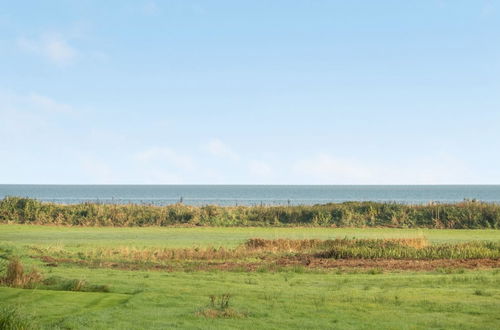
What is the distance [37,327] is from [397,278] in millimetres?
14543

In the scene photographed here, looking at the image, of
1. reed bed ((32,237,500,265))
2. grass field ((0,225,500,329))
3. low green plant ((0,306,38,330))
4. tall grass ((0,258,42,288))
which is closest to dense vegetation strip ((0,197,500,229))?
reed bed ((32,237,500,265))

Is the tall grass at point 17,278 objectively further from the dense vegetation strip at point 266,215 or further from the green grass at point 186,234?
the dense vegetation strip at point 266,215

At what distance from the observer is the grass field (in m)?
15.4

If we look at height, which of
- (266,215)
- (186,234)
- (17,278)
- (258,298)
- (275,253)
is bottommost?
(186,234)

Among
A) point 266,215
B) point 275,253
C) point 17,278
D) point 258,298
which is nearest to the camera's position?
point 258,298

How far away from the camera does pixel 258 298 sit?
1864 centimetres

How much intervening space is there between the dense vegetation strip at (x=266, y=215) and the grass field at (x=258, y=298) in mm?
29390

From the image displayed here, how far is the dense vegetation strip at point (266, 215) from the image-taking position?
5825 cm

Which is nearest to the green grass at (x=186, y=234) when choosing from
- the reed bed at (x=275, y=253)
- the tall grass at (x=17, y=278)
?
the reed bed at (x=275, y=253)

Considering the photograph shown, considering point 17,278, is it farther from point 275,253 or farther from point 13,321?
point 275,253

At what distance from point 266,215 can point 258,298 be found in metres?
43.6

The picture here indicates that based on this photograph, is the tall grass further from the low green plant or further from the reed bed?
the reed bed

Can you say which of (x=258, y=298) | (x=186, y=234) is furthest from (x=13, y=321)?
(x=186, y=234)

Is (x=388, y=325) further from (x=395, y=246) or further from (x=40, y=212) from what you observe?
(x=40, y=212)
